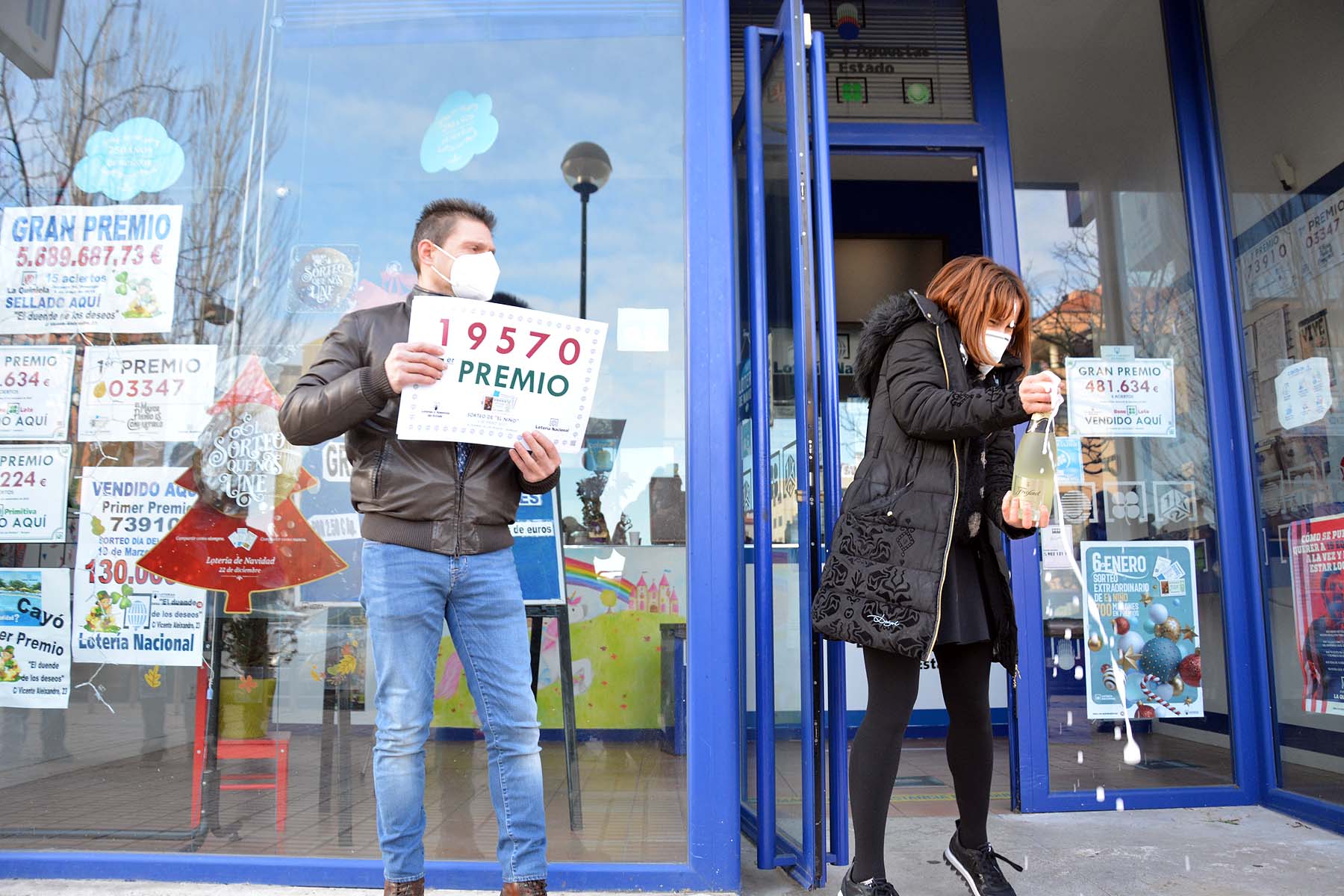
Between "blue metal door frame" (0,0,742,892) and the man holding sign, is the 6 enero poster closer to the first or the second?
"blue metal door frame" (0,0,742,892)

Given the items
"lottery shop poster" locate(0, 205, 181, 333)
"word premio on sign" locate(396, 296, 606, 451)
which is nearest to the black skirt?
"word premio on sign" locate(396, 296, 606, 451)

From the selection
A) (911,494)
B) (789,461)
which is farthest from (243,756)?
(911,494)

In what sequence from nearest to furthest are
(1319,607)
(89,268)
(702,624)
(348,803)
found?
(702,624)
(348,803)
(89,268)
(1319,607)

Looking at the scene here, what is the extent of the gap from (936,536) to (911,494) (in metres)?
0.12

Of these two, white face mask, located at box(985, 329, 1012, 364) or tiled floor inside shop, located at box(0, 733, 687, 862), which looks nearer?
white face mask, located at box(985, 329, 1012, 364)

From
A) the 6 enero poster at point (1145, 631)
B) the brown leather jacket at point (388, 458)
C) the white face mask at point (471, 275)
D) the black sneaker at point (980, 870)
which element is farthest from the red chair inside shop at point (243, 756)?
the 6 enero poster at point (1145, 631)

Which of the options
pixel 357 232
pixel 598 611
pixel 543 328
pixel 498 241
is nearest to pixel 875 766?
pixel 598 611

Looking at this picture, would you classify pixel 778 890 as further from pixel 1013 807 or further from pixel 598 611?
pixel 1013 807

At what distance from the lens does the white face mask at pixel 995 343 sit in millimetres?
2422

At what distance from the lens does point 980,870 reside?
2.47 meters

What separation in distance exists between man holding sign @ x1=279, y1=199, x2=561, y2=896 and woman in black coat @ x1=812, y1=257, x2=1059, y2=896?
2.49 ft

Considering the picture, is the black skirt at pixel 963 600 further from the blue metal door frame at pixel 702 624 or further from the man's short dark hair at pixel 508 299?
the man's short dark hair at pixel 508 299

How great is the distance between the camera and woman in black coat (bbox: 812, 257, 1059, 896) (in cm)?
225

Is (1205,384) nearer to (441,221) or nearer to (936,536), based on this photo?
(936,536)
